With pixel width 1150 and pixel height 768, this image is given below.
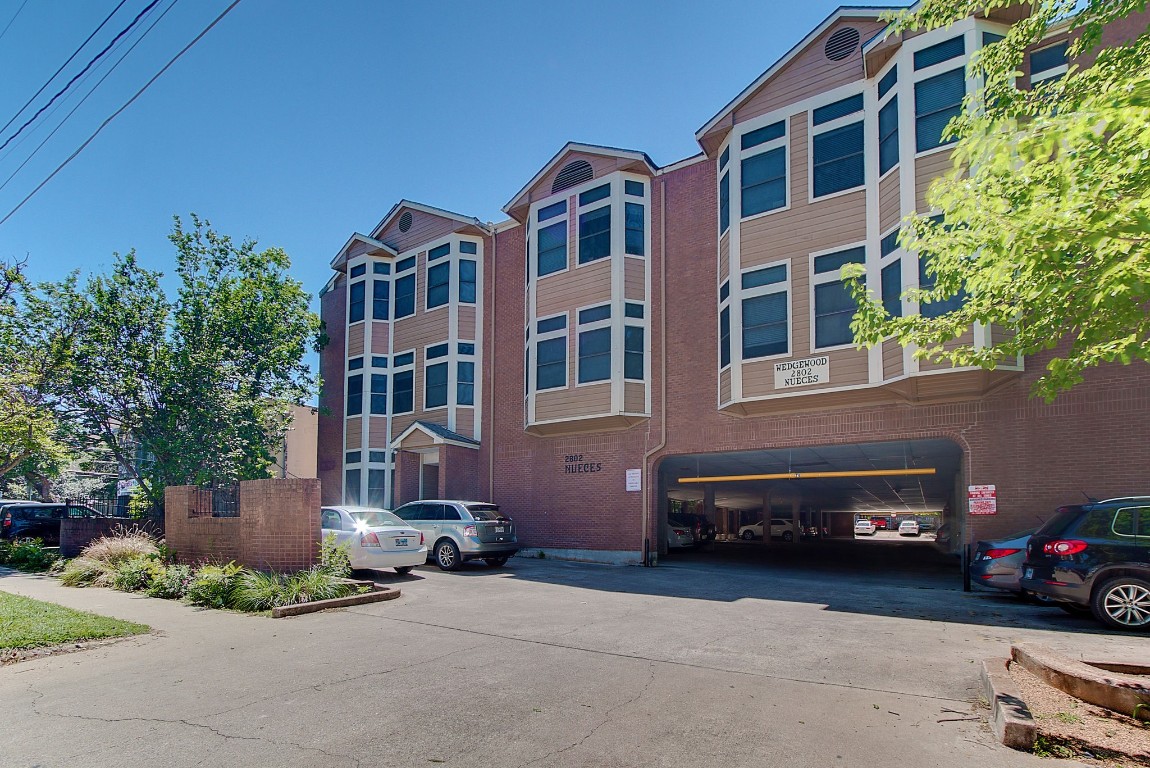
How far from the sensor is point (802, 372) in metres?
16.2

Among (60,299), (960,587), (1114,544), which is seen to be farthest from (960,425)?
(60,299)

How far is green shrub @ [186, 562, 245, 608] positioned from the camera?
10992 millimetres

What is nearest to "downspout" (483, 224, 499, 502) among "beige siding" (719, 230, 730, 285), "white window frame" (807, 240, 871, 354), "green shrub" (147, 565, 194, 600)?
"beige siding" (719, 230, 730, 285)

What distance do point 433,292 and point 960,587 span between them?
17817 mm

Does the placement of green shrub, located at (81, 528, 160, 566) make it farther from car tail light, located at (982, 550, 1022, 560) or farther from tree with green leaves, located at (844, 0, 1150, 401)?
car tail light, located at (982, 550, 1022, 560)

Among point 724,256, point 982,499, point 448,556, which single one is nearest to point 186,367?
point 448,556

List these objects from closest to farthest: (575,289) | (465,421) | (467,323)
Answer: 1. (575,289)
2. (465,421)
3. (467,323)

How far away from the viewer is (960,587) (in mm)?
14727

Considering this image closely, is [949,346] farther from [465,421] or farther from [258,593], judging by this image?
[465,421]

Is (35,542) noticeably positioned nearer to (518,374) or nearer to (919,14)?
(518,374)

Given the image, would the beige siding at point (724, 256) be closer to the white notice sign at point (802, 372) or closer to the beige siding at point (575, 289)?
the white notice sign at point (802, 372)

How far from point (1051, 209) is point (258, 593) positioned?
34.5 ft

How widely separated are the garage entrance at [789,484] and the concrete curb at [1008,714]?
11266 mm

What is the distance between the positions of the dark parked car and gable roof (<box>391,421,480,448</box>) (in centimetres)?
904
